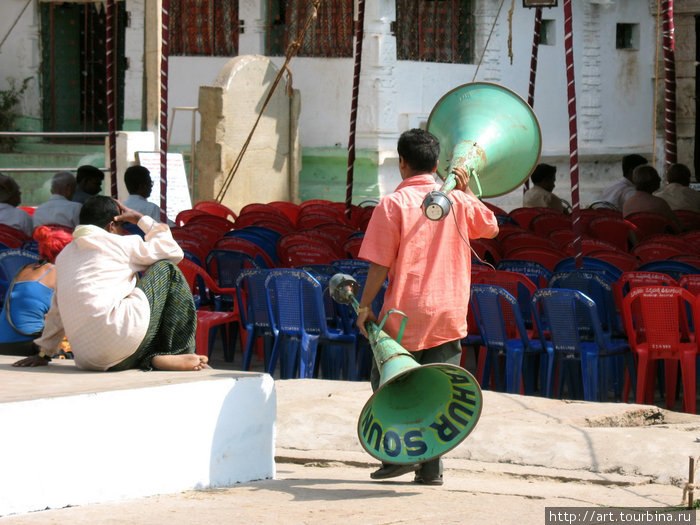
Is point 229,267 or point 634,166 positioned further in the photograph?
point 634,166

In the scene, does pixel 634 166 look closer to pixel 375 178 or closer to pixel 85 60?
pixel 375 178

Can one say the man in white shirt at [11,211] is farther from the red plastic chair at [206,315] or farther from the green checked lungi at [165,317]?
the green checked lungi at [165,317]

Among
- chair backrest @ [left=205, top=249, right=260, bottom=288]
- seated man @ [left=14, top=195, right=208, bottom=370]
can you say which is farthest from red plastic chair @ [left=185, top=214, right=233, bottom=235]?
seated man @ [left=14, top=195, right=208, bottom=370]

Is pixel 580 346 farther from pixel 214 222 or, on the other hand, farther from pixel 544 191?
pixel 544 191

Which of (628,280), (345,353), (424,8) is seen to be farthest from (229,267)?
(424,8)

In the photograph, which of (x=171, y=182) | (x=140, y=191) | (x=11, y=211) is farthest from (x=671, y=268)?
(x=171, y=182)

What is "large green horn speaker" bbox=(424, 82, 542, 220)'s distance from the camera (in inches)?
211

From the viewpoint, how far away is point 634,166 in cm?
1381

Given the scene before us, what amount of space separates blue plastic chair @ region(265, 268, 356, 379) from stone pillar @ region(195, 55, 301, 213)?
925cm

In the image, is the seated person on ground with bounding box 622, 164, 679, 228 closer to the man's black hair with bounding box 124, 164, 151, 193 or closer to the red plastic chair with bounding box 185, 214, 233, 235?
the red plastic chair with bounding box 185, 214, 233, 235

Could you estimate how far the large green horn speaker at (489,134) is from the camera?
536 cm

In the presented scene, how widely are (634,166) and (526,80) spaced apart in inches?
311

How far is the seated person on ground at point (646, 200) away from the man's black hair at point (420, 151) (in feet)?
21.5

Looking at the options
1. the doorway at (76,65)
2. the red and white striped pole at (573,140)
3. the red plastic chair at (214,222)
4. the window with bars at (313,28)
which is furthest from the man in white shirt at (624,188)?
the doorway at (76,65)
